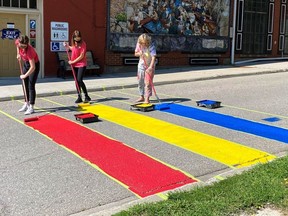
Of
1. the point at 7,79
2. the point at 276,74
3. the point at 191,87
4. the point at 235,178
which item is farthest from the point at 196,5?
the point at 235,178

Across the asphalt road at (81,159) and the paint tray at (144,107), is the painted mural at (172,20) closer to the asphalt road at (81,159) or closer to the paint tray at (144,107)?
the asphalt road at (81,159)

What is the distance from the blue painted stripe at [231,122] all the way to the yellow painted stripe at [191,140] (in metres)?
0.82

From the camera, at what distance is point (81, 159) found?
6.12 m

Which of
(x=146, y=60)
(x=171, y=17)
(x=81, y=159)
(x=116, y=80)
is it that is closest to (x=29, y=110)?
(x=146, y=60)

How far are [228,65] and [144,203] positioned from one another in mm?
17551

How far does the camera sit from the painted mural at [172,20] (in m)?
17.2

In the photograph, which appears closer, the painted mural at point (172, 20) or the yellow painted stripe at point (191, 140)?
the yellow painted stripe at point (191, 140)

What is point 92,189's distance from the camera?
16.3ft

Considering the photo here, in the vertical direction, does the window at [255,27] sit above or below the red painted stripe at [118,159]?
above

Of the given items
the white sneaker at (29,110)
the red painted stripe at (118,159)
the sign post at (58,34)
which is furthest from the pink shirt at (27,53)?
the sign post at (58,34)

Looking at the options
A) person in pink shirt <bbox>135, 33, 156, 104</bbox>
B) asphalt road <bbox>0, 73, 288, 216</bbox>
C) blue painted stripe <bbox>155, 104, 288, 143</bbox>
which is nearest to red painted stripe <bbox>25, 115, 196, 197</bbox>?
asphalt road <bbox>0, 73, 288, 216</bbox>

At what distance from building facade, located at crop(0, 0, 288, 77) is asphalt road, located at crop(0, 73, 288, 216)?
448 cm

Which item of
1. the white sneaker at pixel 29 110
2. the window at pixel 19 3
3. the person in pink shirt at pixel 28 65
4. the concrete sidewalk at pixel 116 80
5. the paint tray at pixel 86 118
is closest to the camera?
the paint tray at pixel 86 118

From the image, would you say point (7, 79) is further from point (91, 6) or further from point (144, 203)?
point (144, 203)
